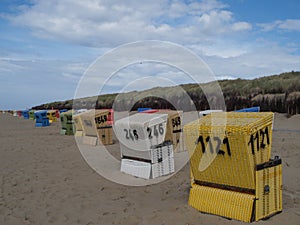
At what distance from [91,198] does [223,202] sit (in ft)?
9.49

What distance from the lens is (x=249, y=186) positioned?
17.0 feet

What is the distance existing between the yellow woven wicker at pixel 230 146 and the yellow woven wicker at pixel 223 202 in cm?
16

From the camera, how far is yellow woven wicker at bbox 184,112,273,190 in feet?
16.5

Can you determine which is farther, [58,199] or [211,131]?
[58,199]

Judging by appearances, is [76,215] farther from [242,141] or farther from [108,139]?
[108,139]

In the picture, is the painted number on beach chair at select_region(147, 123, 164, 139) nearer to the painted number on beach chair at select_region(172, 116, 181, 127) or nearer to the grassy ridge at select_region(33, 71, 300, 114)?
the painted number on beach chair at select_region(172, 116, 181, 127)

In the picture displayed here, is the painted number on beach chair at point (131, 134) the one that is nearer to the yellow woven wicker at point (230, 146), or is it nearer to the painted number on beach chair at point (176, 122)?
the yellow woven wicker at point (230, 146)

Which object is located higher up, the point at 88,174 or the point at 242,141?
the point at 242,141

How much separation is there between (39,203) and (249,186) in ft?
13.4

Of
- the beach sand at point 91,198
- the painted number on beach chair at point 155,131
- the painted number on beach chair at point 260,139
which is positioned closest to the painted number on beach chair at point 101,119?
the beach sand at point 91,198

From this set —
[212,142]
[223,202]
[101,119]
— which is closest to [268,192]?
[223,202]

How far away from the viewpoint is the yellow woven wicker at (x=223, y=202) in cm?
514

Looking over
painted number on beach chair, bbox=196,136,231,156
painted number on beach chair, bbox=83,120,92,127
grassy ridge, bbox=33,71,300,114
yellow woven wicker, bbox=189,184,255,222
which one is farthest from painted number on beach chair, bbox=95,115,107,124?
grassy ridge, bbox=33,71,300,114

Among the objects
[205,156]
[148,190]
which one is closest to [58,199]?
[148,190]
